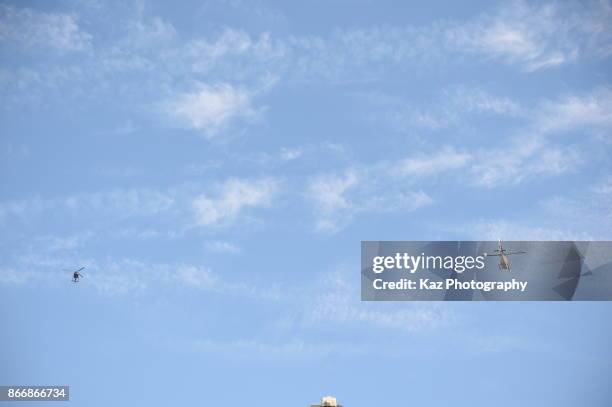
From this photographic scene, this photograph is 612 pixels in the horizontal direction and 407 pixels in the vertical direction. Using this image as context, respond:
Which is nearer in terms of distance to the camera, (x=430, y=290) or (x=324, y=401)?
(x=324, y=401)

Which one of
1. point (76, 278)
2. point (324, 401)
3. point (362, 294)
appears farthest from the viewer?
point (76, 278)

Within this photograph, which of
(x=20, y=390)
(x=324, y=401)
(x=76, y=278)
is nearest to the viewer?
(x=324, y=401)

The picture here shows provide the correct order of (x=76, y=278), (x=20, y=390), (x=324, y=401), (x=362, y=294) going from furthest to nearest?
(x=76, y=278) < (x=20, y=390) < (x=362, y=294) < (x=324, y=401)

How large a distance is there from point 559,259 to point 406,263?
21028 millimetres

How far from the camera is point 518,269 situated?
138m

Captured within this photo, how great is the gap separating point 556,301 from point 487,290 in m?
9.41

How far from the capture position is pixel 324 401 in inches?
4815

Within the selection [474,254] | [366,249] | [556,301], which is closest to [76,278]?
[366,249]

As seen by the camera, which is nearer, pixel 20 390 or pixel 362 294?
pixel 362 294

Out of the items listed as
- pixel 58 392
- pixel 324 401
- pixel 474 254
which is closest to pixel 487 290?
pixel 474 254

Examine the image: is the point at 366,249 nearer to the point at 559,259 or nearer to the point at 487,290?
the point at 487,290

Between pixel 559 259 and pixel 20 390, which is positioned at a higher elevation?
pixel 559 259

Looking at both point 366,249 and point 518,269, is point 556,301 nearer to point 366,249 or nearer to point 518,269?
point 518,269

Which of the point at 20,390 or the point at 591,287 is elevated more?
the point at 591,287
